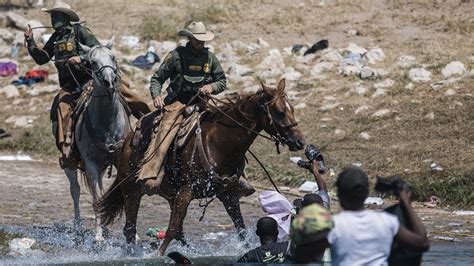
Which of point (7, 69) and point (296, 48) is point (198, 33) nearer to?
point (296, 48)

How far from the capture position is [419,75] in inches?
731

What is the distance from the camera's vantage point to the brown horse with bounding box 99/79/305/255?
1030 cm

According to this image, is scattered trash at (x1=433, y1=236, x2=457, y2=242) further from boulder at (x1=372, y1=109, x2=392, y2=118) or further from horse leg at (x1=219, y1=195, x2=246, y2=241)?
boulder at (x1=372, y1=109, x2=392, y2=118)

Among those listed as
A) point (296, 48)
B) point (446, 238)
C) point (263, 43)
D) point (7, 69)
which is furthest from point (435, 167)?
point (7, 69)

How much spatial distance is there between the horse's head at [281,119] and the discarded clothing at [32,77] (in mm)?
12895

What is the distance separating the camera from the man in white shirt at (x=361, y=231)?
5.64 meters

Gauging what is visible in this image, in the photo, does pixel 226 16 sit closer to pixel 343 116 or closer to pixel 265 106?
pixel 343 116

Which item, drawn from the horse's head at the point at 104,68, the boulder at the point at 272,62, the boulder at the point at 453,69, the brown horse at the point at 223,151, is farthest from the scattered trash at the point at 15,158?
the brown horse at the point at 223,151

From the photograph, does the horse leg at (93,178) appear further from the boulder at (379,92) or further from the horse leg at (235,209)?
the boulder at (379,92)

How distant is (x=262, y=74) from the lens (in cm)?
2064

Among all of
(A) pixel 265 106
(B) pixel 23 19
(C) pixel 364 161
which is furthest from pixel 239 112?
(B) pixel 23 19

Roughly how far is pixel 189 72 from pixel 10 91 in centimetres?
1156

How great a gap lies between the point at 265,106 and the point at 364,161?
17.2 ft

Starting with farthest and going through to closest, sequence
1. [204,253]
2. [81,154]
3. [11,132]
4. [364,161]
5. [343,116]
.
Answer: [11,132] < [343,116] < [364,161] < [81,154] < [204,253]
